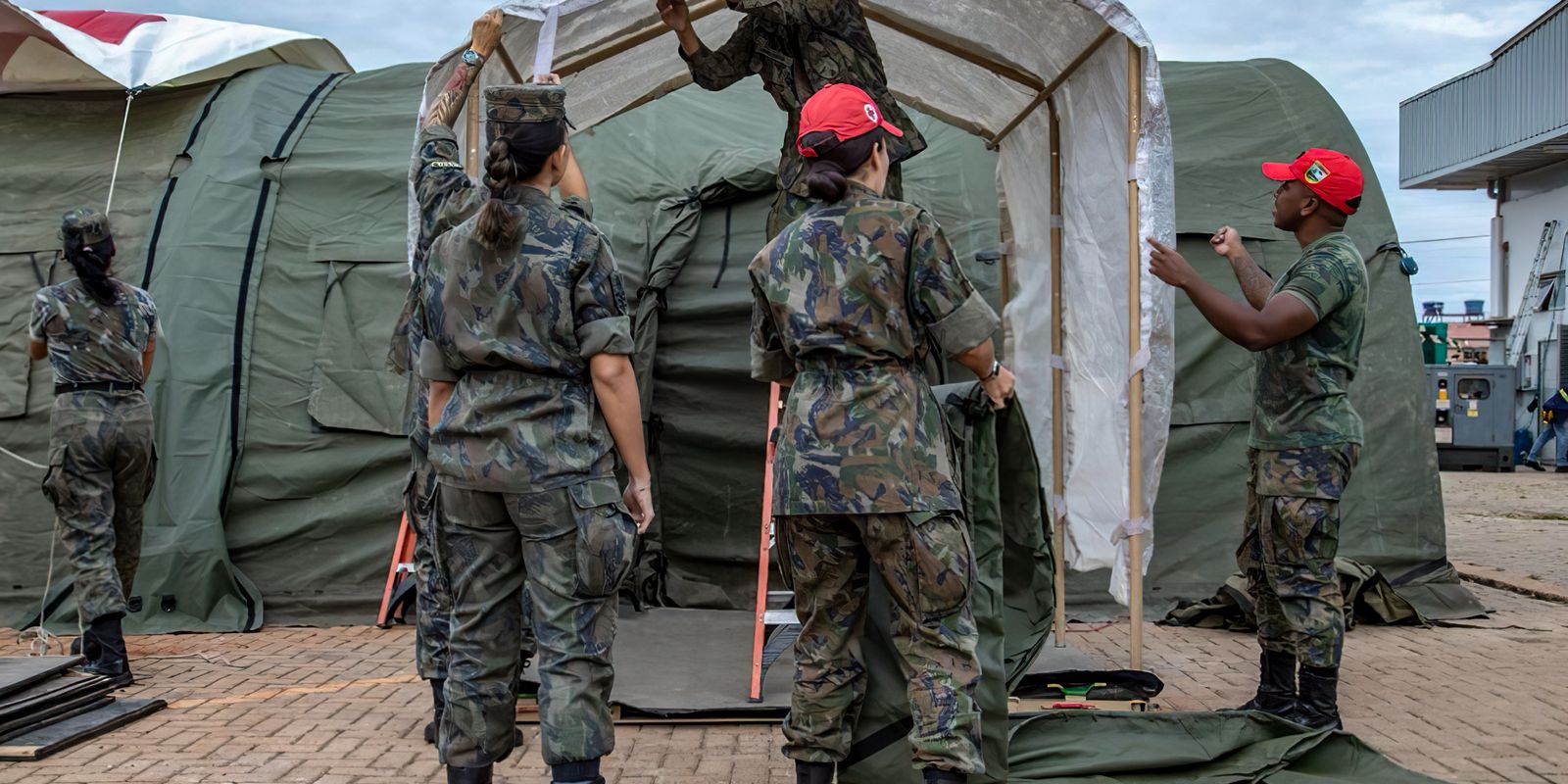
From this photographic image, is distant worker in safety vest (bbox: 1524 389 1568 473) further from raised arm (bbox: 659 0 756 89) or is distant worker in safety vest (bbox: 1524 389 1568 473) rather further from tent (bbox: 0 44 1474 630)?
raised arm (bbox: 659 0 756 89)

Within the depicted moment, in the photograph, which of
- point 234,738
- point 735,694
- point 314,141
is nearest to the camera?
point 234,738

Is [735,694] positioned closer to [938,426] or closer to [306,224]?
[938,426]

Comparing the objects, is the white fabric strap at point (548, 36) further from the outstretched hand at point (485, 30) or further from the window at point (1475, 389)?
the window at point (1475, 389)

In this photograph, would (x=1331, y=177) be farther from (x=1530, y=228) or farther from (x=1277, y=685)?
(x=1530, y=228)

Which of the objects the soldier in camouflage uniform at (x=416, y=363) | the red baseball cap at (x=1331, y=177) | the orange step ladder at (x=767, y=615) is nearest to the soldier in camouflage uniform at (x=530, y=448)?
the soldier in camouflage uniform at (x=416, y=363)

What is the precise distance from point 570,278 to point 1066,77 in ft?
9.89

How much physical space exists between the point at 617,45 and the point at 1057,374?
7.81ft

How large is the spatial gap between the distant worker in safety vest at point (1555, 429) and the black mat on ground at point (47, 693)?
18.1 m

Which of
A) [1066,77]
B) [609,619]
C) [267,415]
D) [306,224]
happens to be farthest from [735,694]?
[306,224]

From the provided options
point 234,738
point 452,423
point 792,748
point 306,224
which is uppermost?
point 306,224

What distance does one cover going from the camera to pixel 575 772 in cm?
335

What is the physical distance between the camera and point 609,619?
3434 mm

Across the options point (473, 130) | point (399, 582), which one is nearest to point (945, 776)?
point (473, 130)

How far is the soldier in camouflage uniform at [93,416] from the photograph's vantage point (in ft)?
19.2
